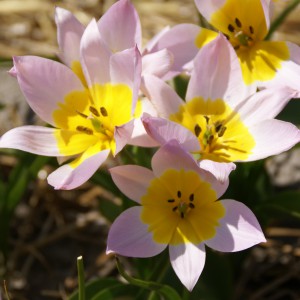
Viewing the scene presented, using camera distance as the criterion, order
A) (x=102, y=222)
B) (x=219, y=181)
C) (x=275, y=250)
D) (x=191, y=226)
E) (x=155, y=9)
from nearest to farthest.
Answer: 1. (x=219, y=181)
2. (x=191, y=226)
3. (x=275, y=250)
4. (x=102, y=222)
5. (x=155, y=9)

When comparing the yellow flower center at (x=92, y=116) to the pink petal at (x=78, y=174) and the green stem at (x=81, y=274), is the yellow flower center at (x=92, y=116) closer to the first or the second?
the pink petal at (x=78, y=174)

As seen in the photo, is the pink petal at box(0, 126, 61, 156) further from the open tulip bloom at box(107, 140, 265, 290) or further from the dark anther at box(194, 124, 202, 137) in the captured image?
the dark anther at box(194, 124, 202, 137)

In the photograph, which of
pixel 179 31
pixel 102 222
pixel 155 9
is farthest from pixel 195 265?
pixel 155 9

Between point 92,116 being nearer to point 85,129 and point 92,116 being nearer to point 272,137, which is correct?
point 85,129

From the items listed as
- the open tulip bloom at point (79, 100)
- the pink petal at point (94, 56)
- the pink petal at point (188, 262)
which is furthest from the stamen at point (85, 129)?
the pink petal at point (188, 262)

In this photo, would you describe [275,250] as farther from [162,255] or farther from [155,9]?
[155,9]
